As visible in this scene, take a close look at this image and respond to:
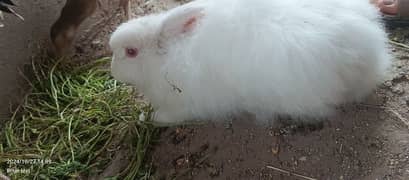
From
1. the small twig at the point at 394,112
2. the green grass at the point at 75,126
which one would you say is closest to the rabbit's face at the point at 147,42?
the green grass at the point at 75,126

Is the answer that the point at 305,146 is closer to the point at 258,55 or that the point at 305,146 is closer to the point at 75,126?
the point at 258,55

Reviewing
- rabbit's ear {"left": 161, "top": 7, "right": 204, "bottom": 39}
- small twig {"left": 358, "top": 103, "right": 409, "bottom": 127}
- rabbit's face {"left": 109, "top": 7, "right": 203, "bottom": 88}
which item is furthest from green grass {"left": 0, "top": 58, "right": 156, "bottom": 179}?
small twig {"left": 358, "top": 103, "right": 409, "bottom": 127}

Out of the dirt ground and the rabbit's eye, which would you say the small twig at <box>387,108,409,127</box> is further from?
Result: the rabbit's eye

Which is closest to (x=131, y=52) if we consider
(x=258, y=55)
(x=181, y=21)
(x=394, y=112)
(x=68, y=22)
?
(x=181, y=21)

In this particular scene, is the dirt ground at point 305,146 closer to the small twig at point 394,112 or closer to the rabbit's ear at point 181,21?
the small twig at point 394,112

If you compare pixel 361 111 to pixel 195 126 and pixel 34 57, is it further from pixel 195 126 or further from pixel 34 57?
pixel 34 57

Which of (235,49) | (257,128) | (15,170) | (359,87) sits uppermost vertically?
(235,49)

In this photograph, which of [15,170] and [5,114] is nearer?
[15,170]

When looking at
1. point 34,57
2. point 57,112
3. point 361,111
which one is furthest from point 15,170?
point 361,111
